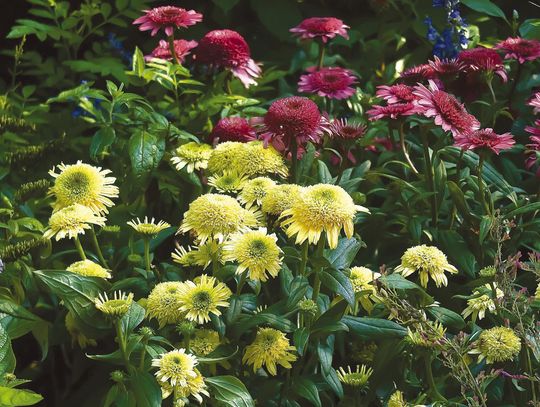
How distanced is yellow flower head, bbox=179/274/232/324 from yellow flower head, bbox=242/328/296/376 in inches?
4.1

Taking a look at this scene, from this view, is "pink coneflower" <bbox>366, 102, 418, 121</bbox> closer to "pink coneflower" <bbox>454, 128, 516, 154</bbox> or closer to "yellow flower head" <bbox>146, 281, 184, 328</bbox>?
"pink coneflower" <bbox>454, 128, 516, 154</bbox>

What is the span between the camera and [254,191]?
2100mm

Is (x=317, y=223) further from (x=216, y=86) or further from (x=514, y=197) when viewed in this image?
(x=216, y=86)

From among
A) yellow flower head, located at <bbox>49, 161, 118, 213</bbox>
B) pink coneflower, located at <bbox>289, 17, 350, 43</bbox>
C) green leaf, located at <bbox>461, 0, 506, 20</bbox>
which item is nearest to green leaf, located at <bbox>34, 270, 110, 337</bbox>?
yellow flower head, located at <bbox>49, 161, 118, 213</bbox>

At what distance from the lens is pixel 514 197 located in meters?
2.38

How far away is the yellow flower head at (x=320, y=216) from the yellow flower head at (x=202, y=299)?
183 millimetres

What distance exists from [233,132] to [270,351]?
0.82 m

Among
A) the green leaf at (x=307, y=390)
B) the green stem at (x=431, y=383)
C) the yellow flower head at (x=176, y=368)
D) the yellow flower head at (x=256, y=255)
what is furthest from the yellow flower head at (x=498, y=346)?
the yellow flower head at (x=176, y=368)

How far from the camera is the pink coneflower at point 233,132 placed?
2.55m

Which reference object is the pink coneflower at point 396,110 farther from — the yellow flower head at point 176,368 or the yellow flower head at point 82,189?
the yellow flower head at point 176,368

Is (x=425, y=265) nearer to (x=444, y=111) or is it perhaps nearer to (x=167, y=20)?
(x=444, y=111)

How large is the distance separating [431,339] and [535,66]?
1.52 meters

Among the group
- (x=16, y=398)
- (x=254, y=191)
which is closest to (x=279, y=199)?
(x=254, y=191)

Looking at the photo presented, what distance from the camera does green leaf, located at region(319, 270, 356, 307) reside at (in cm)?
188
